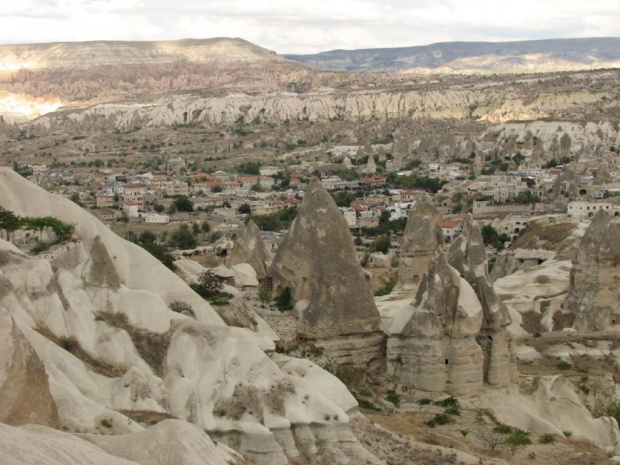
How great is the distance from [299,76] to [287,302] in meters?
156

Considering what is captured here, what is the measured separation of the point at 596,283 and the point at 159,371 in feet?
42.8

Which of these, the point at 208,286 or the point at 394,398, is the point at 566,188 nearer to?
the point at 208,286

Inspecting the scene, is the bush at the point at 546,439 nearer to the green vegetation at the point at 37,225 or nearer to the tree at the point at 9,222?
the green vegetation at the point at 37,225

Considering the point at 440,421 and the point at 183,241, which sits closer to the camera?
the point at 440,421

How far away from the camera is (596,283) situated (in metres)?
25.7

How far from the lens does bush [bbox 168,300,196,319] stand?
18652mm

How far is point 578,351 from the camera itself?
23172 mm

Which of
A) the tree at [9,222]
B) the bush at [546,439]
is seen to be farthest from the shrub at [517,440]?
the tree at [9,222]

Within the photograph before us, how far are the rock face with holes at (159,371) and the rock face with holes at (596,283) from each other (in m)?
10.1

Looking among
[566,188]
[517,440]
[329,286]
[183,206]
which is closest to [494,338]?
[517,440]

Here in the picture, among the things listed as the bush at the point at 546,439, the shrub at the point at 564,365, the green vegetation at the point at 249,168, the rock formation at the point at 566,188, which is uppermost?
the bush at the point at 546,439

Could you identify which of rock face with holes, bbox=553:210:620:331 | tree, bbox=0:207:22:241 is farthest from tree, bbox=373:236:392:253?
tree, bbox=0:207:22:241

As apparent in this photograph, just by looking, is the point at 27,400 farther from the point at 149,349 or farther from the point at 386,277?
the point at 386,277

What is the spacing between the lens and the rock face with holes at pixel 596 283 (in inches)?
996
